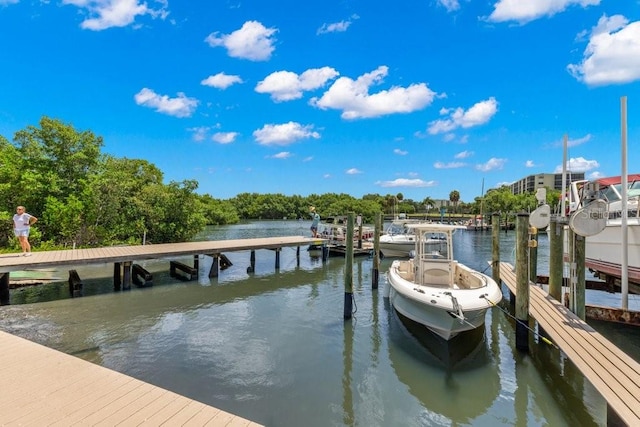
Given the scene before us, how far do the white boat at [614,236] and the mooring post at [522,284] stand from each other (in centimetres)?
181

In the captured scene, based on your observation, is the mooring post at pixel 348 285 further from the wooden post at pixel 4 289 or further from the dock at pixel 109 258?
the wooden post at pixel 4 289

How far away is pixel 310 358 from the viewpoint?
24.8ft

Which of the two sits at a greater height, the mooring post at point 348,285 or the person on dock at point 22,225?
the person on dock at point 22,225

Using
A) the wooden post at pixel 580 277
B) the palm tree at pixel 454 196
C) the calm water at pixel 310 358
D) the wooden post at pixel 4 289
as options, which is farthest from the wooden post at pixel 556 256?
the palm tree at pixel 454 196

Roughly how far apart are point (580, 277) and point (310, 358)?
6015mm

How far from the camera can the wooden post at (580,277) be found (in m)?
7.60

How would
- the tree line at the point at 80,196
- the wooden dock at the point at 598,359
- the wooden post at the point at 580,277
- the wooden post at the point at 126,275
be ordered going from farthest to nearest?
the tree line at the point at 80,196, the wooden post at the point at 126,275, the wooden post at the point at 580,277, the wooden dock at the point at 598,359

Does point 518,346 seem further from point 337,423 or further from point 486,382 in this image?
point 337,423

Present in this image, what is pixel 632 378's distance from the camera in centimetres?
473

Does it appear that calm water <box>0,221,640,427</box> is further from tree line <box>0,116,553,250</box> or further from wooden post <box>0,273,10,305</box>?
tree line <box>0,116,553,250</box>

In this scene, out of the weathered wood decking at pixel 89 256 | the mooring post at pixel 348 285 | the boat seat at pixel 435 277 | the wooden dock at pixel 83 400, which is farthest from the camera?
the weathered wood decking at pixel 89 256

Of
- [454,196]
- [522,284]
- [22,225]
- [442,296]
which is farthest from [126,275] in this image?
[454,196]

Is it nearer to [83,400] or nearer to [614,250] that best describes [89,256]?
[83,400]

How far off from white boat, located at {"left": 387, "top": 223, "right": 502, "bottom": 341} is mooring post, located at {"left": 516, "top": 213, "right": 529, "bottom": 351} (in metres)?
0.46
